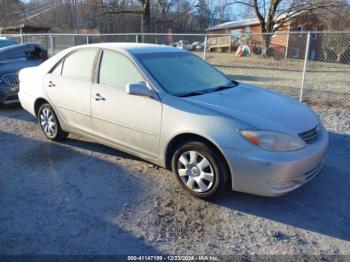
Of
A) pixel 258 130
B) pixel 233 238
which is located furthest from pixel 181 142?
pixel 233 238

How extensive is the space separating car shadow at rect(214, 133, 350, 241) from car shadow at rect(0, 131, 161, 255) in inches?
45.6

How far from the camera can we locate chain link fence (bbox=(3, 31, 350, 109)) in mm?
9948

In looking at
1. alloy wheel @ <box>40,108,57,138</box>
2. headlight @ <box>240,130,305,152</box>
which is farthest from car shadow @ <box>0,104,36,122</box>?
headlight @ <box>240,130,305,152</box>

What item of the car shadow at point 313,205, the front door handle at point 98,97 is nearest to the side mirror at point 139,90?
the front door handle at point 98,97

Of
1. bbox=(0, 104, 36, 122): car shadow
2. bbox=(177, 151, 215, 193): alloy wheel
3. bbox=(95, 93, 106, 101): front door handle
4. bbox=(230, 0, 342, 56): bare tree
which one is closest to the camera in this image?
bbox=(177, 151, 215, 193): alloy wheel

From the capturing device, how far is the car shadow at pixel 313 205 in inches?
129

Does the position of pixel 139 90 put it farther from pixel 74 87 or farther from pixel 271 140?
pixel 271 140

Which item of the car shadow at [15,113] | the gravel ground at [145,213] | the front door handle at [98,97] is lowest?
the gravel ground at [145,213]

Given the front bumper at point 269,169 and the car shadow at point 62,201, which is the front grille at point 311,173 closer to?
the front bumper at point 269,169

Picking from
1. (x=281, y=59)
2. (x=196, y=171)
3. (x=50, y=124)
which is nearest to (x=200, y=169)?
(x=196, y=171)

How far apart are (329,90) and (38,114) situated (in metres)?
8.95

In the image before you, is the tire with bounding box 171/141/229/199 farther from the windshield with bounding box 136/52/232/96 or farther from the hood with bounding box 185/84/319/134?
the windshield with bounding box 136/52/232/96

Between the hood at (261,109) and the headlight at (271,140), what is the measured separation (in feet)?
0.23

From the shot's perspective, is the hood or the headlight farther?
the hood
